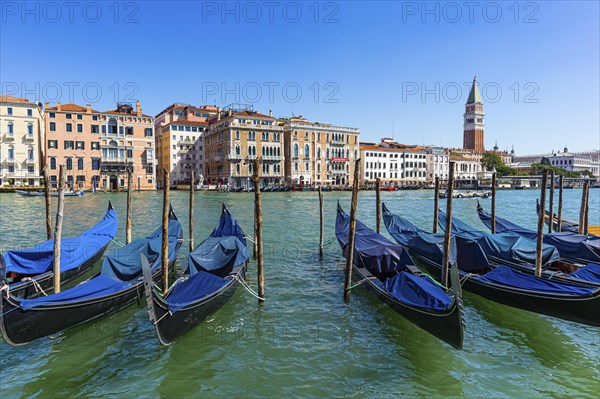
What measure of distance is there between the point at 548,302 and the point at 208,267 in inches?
203

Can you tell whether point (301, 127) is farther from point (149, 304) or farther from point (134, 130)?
point (149, 304)

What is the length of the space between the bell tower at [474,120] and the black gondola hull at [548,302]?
277 feet

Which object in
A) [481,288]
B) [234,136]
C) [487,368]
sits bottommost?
[487,368]

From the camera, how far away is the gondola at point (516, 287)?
4547mm

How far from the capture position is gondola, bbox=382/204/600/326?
14.9 feet

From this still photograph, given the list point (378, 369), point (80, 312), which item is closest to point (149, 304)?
point (80, 312)

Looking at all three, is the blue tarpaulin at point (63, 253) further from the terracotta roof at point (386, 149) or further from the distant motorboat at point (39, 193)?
the terracotta roof at point (386, 149)

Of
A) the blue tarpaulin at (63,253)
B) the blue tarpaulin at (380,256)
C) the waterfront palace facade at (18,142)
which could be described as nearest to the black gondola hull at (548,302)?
the blue tarpaulin at (380,256)

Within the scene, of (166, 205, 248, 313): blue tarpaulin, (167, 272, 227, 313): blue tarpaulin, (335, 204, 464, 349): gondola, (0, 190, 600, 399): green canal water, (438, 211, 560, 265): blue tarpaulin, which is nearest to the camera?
(0, 190, 600, 399): green canal water

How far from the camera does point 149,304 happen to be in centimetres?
410

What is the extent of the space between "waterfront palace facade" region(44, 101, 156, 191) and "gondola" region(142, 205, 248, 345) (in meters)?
30.9

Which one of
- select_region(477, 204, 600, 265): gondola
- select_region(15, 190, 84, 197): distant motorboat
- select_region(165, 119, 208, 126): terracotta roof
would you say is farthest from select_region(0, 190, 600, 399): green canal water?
select_region(165, 119, 208, 126): terracotta roof

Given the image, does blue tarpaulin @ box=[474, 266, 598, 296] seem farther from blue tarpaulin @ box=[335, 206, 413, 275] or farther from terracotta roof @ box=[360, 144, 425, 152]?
terracotta roof @ box=[360, 144, 425, 152]

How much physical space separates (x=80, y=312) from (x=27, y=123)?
1425 inches
